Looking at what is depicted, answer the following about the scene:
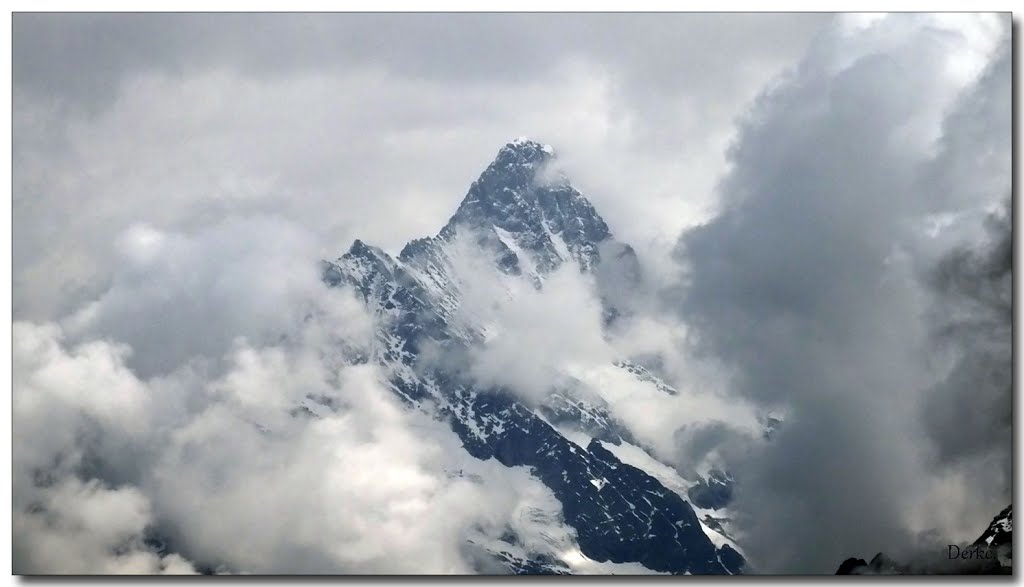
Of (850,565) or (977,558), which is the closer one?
(977,558)

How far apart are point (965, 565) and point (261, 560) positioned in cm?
12687

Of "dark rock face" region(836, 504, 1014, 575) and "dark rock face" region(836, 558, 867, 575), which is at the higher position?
"dark rock face" region(836, 558, 867, 575)

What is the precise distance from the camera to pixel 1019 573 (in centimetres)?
3653

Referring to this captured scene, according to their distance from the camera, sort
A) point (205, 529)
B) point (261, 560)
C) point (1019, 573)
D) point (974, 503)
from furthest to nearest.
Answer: point (205, 529), point (261, 560), point (974, 503), point (1019, 573)

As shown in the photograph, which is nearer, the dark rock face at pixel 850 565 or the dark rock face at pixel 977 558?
the dark rock face at pixel 977 558

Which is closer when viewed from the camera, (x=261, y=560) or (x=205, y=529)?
(x=261, y=560)

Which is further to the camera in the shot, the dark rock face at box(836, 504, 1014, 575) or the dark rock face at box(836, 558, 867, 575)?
the dark rock face at box(836, 558, 867, 575)

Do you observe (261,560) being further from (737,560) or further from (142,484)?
(737,560)

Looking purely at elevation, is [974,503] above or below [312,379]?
below

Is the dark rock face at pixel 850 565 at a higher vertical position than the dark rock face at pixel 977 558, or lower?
higher

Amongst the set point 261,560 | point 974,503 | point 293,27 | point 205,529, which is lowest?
point 974,503

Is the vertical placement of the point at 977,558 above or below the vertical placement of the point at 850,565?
below

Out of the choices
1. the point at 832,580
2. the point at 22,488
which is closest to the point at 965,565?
the point at 832,580

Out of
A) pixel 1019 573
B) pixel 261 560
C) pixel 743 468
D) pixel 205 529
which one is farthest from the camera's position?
pixel 205 529
